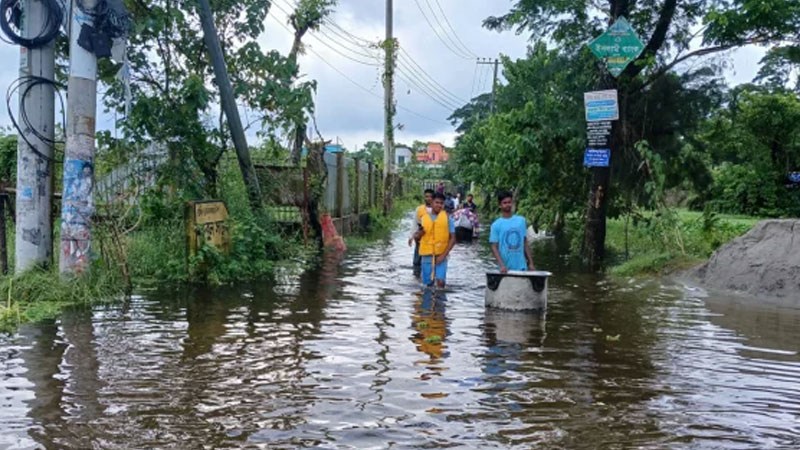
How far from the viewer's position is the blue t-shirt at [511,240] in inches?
367

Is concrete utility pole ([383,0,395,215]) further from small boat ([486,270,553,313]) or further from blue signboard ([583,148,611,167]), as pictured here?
small boat ([486,270,553,313])

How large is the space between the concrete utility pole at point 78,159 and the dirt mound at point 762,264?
9982mm

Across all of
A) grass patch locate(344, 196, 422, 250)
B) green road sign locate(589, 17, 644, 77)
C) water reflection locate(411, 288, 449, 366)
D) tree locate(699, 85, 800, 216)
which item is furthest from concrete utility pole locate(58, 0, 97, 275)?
tree locate(699, 85, 800, 216)

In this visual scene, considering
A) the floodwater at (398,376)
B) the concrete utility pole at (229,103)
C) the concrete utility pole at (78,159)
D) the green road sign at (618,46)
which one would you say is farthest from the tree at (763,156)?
the concrete utility pole at (78,159)

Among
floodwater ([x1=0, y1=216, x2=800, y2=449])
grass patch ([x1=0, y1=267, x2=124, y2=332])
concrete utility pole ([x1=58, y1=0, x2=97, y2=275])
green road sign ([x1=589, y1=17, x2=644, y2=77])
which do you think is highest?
green road sign ([x1=589, y1=17, x2=644, y2=77])

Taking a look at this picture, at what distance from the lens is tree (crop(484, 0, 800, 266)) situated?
13.3m

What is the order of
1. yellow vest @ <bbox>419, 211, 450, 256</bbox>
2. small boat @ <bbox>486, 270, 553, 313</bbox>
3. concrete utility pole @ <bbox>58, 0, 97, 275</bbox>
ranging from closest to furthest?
small boat @ <bbox>486, 270, 553, 313</bbox> → concrete utility pole @ <bbox>58, 0, 97, 275</bbox> → yellow vest @ <bbox>419, 211, 450, 256</bbox>

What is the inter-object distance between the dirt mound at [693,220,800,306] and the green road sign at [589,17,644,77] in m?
3.97

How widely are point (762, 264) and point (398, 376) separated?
7843 mm

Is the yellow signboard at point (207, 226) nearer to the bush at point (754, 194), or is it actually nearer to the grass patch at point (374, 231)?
the grass patch at point (374, 231)

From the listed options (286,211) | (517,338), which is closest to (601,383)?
(517,338)

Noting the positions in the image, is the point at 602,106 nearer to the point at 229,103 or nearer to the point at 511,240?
the point at 511,240

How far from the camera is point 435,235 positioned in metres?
11.0

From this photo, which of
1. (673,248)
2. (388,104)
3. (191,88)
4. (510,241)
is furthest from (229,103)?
(388,104)
